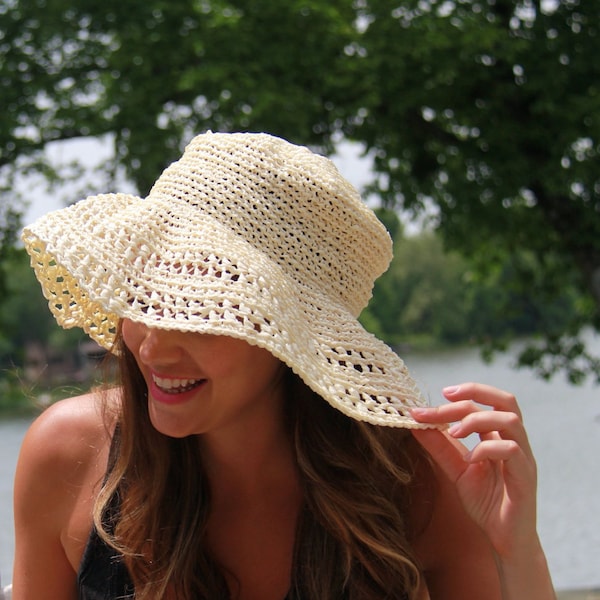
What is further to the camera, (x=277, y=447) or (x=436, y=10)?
(x=436, y=10)

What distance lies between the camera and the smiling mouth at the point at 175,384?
1573 mm

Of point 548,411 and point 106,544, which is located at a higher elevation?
point 106,544

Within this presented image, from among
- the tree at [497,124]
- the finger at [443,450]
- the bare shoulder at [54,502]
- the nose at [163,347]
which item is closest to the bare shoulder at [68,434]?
the bare shoulder at [54,502]

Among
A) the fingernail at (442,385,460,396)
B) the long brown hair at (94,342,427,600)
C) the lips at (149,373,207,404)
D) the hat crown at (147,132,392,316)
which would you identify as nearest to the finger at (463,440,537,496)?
the fingernail at (442,385,460,396)

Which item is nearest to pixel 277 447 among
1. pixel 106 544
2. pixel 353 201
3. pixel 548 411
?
pixel 106 544

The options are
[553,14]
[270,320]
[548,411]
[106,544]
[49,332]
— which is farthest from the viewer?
[49,332]

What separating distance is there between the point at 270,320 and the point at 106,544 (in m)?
0.65

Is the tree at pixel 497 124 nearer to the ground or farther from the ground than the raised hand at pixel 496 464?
nearer to the ground

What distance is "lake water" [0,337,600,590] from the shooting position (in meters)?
9.52

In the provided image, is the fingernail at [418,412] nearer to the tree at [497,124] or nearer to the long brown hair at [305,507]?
the long brown hair at [305,507]

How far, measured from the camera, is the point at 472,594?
1.89m

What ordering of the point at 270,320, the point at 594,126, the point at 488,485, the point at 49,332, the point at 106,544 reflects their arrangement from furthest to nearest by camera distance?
the point at 49,332
the point at 594,126
the point at 106,544
the point at 488,485
the point at 270,320

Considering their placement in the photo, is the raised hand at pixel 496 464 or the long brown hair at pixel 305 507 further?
the long brown hair at pixel 305 507

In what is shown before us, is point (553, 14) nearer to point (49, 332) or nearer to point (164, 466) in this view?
point (164, 466)
